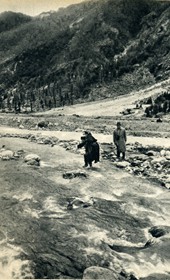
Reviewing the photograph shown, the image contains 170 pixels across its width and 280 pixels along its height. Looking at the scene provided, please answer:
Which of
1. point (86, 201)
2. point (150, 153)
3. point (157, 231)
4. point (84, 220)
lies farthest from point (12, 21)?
point (157, 231)

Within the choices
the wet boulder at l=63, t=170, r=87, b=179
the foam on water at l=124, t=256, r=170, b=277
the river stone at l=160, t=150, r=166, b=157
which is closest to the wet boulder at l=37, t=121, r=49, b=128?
the river stone at l=160, t=150, r=166, b=157

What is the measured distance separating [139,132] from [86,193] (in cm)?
1417

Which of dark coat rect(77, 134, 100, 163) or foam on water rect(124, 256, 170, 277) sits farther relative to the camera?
dark coat rect(77, 134, 100, 163)

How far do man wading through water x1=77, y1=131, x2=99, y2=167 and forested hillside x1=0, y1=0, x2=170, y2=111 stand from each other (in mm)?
64646

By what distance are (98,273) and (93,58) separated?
3812 inches

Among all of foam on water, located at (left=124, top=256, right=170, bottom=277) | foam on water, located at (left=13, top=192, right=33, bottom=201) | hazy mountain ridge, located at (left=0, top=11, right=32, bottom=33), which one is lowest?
foam on water, located at (left=124, top=256, right=170, bottom=277)

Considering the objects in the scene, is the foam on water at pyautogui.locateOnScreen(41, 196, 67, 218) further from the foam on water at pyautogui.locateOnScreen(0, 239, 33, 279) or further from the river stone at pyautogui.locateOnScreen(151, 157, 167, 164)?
the river stone at pyautogui.locateOnScreen(151, 157, 167, 164)

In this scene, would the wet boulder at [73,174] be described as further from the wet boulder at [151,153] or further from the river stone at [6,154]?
the river stone at [6,154]

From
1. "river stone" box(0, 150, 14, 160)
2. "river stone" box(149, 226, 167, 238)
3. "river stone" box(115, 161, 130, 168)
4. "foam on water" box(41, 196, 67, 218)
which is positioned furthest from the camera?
"river stone" box(0, 150, 14, 160)

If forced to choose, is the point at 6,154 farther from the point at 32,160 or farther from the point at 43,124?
the point at 43,124

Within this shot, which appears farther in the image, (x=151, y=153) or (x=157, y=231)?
(x=151, y=153)

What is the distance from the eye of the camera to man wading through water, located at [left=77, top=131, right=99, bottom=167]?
1719cm

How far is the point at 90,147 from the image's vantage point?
17250 millimetres

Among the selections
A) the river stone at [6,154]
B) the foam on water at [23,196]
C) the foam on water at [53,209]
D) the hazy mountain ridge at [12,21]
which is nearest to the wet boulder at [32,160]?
the river stone at [6,154]
